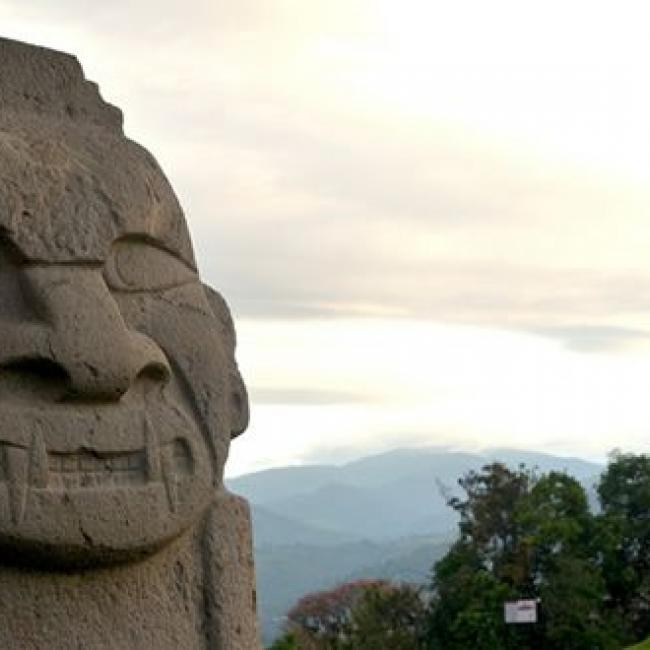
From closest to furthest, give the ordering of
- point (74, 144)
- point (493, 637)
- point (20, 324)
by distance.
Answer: point (20, 324) → point (74, 144) → point (493, 637)

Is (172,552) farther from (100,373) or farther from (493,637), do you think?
(493,637)

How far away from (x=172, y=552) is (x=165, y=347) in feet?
2.53

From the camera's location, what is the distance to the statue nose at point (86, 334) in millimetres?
5137

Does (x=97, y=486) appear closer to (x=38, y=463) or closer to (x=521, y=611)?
(x=38, y=463)

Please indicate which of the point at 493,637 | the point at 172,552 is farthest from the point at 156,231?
the point at 493,637

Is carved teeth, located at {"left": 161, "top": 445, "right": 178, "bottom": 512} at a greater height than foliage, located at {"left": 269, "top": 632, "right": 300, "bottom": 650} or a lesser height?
greater

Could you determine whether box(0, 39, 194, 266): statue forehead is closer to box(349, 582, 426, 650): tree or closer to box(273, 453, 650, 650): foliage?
box(273, 453, 650, 650): foliage

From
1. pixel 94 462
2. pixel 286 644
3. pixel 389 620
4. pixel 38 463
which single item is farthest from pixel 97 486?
pixel 389 620

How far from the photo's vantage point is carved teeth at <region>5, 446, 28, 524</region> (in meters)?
5.00

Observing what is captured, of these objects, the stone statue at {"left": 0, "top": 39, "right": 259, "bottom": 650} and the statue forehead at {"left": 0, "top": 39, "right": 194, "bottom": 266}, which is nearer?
the stone statue at {"left": 0, "top": 39, "right": 259, "bottom": 650}

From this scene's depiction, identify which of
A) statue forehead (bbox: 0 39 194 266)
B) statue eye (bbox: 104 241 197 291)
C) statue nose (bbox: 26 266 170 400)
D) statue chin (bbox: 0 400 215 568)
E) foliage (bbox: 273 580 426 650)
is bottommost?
foliage (bbox: 273 580 426 650)

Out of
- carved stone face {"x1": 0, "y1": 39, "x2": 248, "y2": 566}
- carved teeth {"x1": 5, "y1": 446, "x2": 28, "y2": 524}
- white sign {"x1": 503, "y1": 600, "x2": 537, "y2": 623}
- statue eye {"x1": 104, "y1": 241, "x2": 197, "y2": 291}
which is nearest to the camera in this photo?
carved teeth {"x1": 5, "y1": 446, "x2": 28, "y2": 524}

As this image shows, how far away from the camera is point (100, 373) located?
5.17 metres

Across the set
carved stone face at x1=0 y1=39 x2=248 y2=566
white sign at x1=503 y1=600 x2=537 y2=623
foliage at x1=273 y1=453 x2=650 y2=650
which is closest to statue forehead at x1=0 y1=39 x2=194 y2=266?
carved stone face at x1=0 y1=39 x2=248 y2=566
